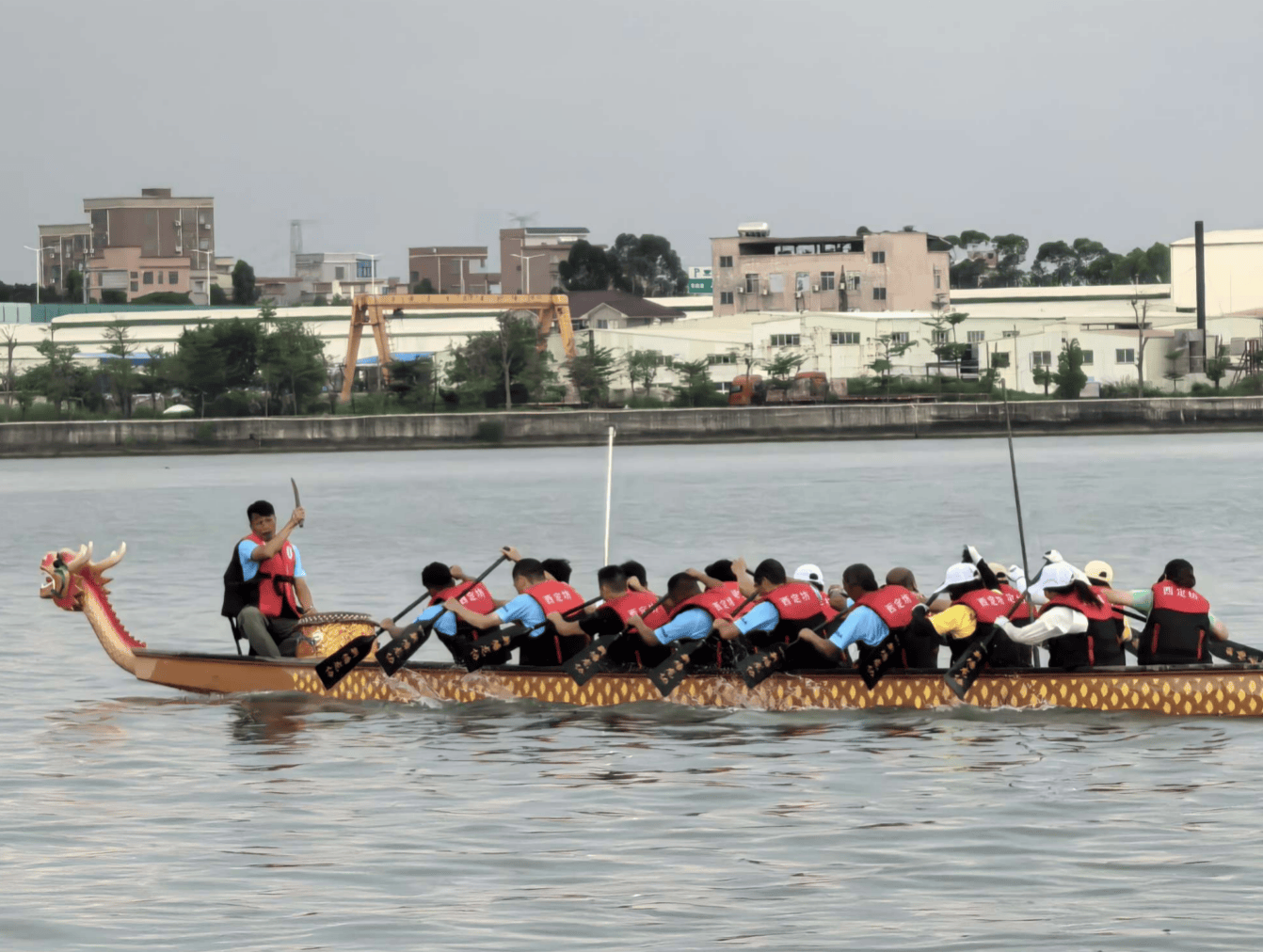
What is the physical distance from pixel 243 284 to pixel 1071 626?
160 metres

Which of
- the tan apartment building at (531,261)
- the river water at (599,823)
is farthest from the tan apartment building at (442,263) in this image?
the river water at (599,823)

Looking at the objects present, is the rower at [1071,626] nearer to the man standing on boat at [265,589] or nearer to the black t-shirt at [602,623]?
the black t-shirt at [602,623]

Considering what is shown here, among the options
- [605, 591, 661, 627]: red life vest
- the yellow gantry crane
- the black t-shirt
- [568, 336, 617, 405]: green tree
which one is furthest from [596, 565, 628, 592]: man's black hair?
the yellow gantry crane

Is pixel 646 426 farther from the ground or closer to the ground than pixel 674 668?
farther from the ground

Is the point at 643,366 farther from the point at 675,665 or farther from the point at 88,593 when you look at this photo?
the point at 675,665

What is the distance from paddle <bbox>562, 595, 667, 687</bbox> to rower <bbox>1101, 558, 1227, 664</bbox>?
12.4ft

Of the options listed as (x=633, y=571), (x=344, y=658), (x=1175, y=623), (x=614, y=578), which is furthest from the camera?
(x=344, y=658)

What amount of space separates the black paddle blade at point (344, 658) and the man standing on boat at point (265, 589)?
0.61m

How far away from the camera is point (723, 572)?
15.2m

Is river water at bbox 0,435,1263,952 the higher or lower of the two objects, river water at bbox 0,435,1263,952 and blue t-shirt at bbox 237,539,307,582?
the lower

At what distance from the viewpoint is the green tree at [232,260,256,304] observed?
542 ft

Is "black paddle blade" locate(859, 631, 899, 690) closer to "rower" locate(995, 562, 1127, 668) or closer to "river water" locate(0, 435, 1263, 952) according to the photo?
"river water" locate(0, 435, 1263, 952)

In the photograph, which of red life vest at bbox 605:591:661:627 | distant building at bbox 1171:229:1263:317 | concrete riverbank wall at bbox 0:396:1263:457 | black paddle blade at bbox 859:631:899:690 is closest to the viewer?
black paddle blade at bbox 859:631:899:690

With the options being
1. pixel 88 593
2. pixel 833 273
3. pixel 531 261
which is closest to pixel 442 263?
pixel 531 261
